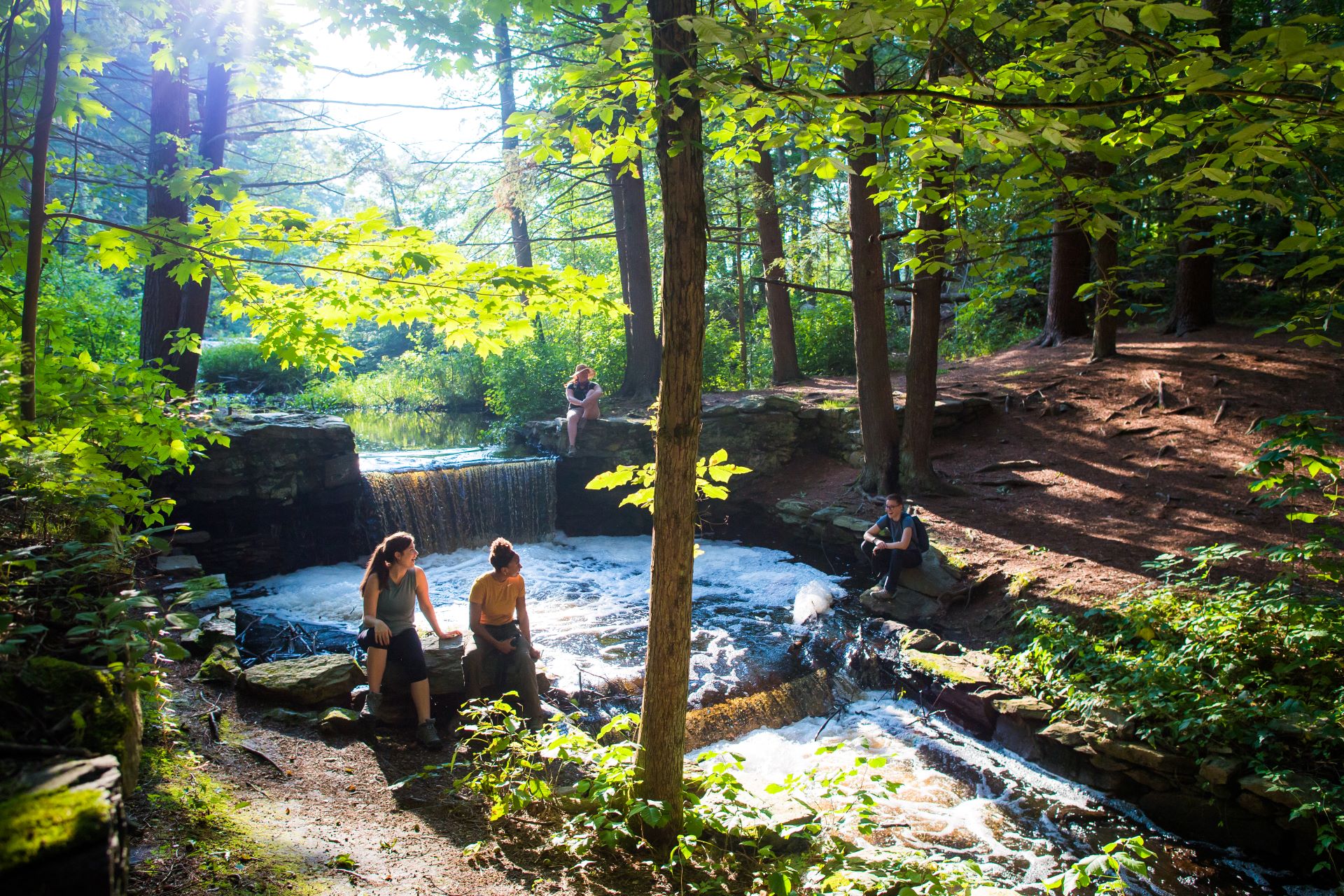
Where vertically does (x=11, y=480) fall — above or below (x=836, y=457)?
above

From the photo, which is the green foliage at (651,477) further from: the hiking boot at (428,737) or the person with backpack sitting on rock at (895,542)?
the person with backpack sitting on rock at (895,542)

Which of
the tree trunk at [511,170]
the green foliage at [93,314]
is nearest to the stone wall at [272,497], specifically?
the green foliage at [93,314]

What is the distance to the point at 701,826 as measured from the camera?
Answer: 3.33m

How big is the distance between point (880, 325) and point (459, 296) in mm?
6359

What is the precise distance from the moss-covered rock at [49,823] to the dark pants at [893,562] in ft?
23.9

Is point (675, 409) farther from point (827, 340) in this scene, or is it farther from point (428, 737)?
point (827, 340)

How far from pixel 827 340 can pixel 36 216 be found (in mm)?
13611

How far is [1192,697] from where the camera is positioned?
516 centimetres

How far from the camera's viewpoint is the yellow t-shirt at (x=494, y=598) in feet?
18.3

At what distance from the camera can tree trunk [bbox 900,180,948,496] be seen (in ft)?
30.6

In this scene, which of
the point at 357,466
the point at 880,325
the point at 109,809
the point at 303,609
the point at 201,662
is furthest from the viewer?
the point at 357,466

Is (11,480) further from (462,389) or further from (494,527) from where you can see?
(462,389)

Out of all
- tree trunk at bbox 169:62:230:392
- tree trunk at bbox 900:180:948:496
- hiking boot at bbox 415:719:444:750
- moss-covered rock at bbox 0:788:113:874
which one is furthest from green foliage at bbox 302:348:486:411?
moss-covered rock at bbox 0:788:113:874

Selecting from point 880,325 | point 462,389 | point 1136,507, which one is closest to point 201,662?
point 880,325
